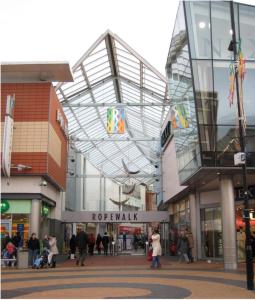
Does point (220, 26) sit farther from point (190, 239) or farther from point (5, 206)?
point (5, 206)

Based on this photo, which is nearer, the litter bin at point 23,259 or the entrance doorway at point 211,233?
the litter bin at point 23,259

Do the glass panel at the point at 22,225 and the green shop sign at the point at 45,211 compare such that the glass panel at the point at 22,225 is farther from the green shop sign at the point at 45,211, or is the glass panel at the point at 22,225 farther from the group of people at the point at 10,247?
the green shop sign at the point at 45,211

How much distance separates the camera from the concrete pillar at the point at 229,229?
18.9 meters

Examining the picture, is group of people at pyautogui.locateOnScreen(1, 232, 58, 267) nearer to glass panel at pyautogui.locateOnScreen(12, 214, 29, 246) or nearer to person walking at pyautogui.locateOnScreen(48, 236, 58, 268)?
person walking at pyautogui.locateOnScreen(48, 236, 58, 268)

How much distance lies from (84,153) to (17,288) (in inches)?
1215

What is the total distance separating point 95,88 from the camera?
33594 millimetres

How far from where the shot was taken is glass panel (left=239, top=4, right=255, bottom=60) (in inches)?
747

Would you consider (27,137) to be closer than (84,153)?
Yes

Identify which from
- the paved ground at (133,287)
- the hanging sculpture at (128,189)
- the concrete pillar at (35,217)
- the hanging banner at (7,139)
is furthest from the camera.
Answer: the hanging sculpture at (128,189)

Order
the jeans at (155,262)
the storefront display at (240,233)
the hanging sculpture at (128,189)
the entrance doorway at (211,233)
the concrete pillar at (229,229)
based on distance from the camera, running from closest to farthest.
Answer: the concrete pillar at (229,229), the jeans at (155,262), the storefront display at (240,233), the entrance doorway at (211,233), the hanging sculpture at (128,189)

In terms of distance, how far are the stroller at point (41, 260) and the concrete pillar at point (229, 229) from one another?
814 centimetres

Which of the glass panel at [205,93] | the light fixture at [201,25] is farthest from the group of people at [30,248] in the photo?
the light fixture at [201,25]

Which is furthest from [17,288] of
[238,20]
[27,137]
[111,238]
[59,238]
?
[111,238]

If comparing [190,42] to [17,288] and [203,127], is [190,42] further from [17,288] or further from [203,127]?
[17,288]
